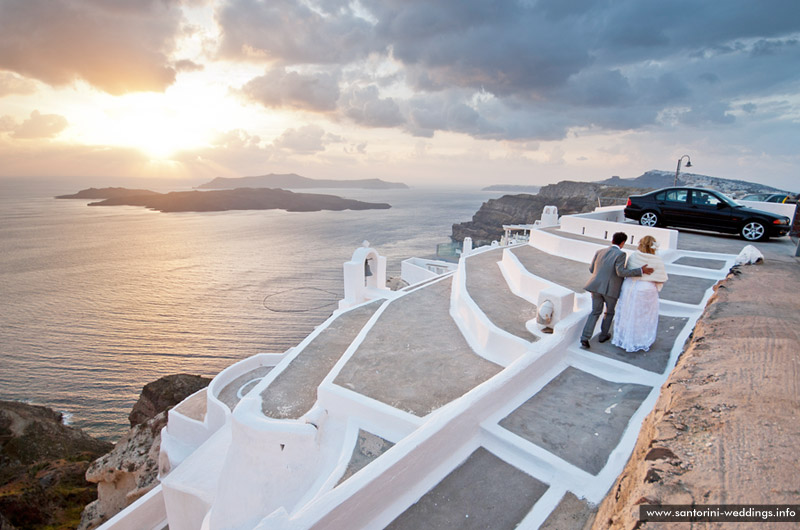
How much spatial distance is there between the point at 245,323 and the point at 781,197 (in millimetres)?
31760

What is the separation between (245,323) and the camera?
2952 cm

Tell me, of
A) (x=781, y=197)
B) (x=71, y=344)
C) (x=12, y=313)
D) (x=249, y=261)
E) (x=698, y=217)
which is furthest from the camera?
(x=249, y=261)

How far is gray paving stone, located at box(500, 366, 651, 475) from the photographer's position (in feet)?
12.4

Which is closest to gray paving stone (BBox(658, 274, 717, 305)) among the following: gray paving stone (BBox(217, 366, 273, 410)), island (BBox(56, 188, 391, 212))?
gray paving stone (BBox(217, 366, 273, 410))

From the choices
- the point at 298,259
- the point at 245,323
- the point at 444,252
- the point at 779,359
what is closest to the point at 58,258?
the point at 298,259

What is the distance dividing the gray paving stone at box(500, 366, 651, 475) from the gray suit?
3.02 feet

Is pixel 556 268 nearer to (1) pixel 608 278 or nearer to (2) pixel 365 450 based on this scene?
(1) pixel 608 278

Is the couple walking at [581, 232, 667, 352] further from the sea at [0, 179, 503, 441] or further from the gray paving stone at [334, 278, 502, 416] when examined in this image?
the sea at [0, 179, 503, 441]

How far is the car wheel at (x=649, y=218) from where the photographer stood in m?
12.4

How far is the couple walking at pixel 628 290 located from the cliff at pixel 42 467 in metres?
19.9

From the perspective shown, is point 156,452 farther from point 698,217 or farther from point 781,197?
point 781,197

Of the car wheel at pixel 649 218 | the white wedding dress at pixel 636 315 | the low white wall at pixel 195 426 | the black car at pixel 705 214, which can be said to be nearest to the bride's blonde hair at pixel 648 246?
the white wedding dress at pixel 636 315

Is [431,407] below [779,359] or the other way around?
below

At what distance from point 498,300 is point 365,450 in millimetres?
4891
